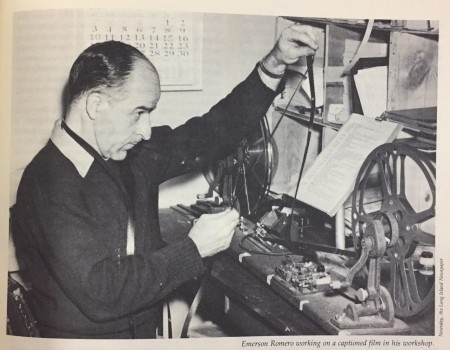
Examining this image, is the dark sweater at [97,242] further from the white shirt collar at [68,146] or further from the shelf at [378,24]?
the shelf at [378,24]

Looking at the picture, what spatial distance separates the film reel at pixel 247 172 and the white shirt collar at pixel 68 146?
0.21 m

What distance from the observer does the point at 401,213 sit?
3.17 ft

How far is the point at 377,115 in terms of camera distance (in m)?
0.98

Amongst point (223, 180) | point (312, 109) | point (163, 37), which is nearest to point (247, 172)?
point (223, 180)

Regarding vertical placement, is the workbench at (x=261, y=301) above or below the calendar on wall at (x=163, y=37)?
below

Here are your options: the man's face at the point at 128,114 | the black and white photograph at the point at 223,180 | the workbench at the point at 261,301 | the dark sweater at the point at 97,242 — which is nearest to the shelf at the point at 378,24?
the black and white photograph at the point at 223,180

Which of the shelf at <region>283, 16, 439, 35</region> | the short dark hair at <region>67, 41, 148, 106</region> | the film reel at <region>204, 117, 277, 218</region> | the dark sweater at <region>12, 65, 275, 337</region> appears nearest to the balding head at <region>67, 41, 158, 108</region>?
the short dark hair at <region>67, 41, 148, 106</region>

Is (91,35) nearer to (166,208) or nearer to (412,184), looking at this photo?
(166,208)

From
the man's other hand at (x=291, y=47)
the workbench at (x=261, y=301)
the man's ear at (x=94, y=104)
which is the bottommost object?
the workbench at (x=261, y=301)

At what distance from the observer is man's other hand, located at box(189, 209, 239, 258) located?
95 cm

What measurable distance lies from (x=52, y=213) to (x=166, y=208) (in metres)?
0.18

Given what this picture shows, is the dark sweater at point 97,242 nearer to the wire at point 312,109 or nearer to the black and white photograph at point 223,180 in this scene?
the black and white photograph at point 223,180

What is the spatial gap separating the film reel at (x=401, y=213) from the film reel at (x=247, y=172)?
0.53ft

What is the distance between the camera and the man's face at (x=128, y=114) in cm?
92
